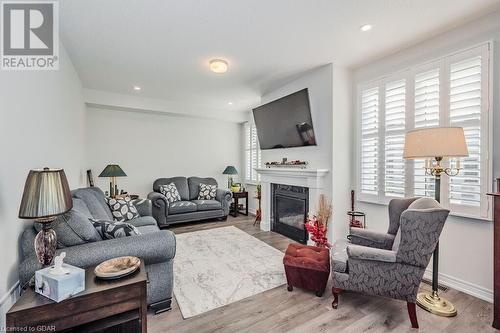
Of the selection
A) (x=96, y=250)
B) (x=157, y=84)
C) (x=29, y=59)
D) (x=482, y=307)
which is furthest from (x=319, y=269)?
(x=157, y=84)

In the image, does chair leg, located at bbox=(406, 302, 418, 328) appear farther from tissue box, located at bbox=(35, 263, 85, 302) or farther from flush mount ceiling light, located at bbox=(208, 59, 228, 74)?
flush mount ceiling light, located at bbox=(208, 59, 228, 74)

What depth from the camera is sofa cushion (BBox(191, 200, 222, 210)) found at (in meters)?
5.00

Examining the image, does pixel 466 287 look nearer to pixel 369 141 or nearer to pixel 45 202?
pixel 369 141

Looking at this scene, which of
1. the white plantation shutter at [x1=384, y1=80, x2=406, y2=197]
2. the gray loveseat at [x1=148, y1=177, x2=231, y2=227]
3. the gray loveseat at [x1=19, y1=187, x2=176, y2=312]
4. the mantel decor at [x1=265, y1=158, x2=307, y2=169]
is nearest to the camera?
the gray loveseat at [x1=19, y1=187, x2=176, y2=312]

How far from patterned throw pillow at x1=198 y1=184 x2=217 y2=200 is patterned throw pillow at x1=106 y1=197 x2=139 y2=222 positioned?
200cm

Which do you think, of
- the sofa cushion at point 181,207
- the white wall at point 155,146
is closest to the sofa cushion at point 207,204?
the sofa cushion at point 181,207

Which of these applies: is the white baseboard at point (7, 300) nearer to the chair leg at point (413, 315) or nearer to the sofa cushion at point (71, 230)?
the sofa cushion at point (71, 230)

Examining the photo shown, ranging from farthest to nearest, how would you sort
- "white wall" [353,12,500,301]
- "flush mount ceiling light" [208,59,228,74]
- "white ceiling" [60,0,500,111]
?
1. "flush mount ceiling light" [208,59,228,74]
2. "white wall" [353,12,500,301]
3. "white ceiling" [60,0,500,111]

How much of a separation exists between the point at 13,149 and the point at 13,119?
21cm

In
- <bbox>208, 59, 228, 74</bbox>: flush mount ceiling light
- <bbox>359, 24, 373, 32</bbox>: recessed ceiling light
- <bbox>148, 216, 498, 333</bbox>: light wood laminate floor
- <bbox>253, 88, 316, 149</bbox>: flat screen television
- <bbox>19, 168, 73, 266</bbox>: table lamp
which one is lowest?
<bbox>148, 216, 498, 333</bbox>: light wood laminate floor

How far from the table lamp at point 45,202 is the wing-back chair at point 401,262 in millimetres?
2141

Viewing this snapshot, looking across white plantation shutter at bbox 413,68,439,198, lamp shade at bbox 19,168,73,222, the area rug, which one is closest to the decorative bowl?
lamp shade at bbox 19,168,73,222

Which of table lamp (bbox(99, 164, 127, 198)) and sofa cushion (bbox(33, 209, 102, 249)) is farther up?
table lamp (bbox(99, 164, 127, 198))

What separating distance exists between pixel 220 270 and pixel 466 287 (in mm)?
2613
